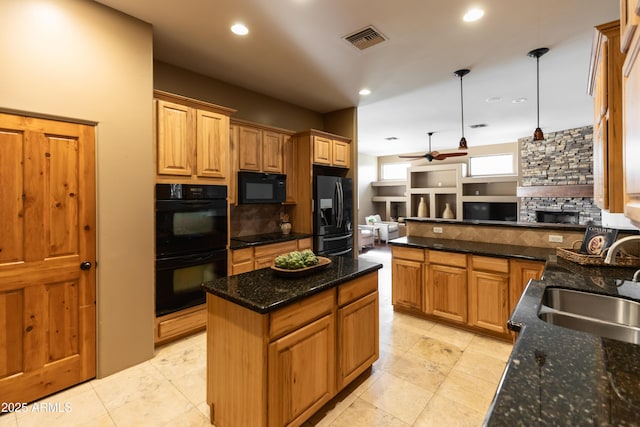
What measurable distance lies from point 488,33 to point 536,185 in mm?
6076

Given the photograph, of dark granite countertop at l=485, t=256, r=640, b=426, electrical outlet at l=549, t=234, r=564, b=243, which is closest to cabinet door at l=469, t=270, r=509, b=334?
electrical outlet at l=549, t=234, r=564, b=243

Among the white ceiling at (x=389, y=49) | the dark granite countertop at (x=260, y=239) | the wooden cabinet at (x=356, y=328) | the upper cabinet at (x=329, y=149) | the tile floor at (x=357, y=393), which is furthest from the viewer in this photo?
the upper cabinet at (x=329, y=149)

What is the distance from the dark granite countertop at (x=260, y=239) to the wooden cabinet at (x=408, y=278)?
1.34 metres

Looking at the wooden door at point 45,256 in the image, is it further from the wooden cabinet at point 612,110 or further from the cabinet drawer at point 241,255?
the wooden cabinet at point 612,110

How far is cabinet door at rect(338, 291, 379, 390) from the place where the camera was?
204 centimetres

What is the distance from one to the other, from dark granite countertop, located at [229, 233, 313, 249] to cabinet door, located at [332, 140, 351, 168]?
130 cm

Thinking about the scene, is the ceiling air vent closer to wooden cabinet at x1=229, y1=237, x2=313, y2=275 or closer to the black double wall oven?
the black double wall oven

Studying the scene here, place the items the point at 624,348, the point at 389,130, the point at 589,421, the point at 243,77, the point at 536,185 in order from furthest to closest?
the point at 536,185, the point at 389,130, the point at 243,77, the point at 624,348, the point at 589,421

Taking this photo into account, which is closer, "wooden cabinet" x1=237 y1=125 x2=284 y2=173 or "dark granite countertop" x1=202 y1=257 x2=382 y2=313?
"dark granite countertop" x1=202 y1=257 x2=382 y2=313

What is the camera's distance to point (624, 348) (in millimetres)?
1015

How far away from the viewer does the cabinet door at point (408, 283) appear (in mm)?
3412

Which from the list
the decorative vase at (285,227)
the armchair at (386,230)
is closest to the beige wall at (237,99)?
the decorative vase at (285,227)

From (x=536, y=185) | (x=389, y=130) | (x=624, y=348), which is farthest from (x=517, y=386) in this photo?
→ (x=536, y=185)

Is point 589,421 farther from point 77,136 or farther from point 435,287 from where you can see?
point 77,136
